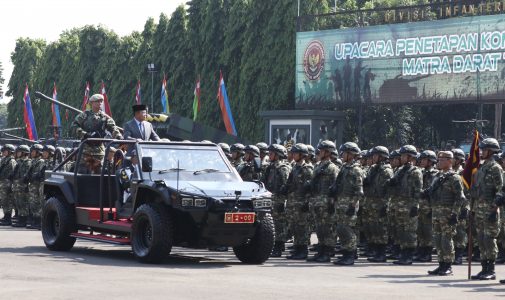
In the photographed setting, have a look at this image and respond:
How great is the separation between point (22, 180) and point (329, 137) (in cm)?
2034

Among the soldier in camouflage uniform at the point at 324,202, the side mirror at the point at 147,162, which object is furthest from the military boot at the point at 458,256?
the side mirror at the point at 147,162

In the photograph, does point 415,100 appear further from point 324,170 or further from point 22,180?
point 324,170

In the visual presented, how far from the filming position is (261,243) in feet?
57.2

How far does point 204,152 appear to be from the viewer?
60.5 feet

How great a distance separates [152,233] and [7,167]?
36.9ft

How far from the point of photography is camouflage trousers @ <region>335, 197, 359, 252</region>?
60.5 feet

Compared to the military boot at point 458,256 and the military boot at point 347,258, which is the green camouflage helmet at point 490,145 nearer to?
the military boot at point 347,258

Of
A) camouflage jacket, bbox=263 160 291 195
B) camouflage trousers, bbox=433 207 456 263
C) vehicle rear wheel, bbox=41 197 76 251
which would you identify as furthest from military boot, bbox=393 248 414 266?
vehicle rear wheel, bbox=41 197 76 251

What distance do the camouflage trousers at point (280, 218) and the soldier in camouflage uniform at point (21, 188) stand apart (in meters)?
8.34

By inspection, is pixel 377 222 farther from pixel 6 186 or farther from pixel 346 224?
pixel 6 186

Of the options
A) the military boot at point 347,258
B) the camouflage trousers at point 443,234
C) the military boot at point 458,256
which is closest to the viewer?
the camouflage trousers at point 443,234

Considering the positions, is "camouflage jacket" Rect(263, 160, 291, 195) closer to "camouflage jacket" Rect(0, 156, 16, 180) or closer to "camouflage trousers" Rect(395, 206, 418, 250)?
"camouflage trousers" Rect(395, 206, 418, 250)

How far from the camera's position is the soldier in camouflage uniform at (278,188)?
19859mm

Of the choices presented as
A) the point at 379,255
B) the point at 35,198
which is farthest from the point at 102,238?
the point at 35,198
